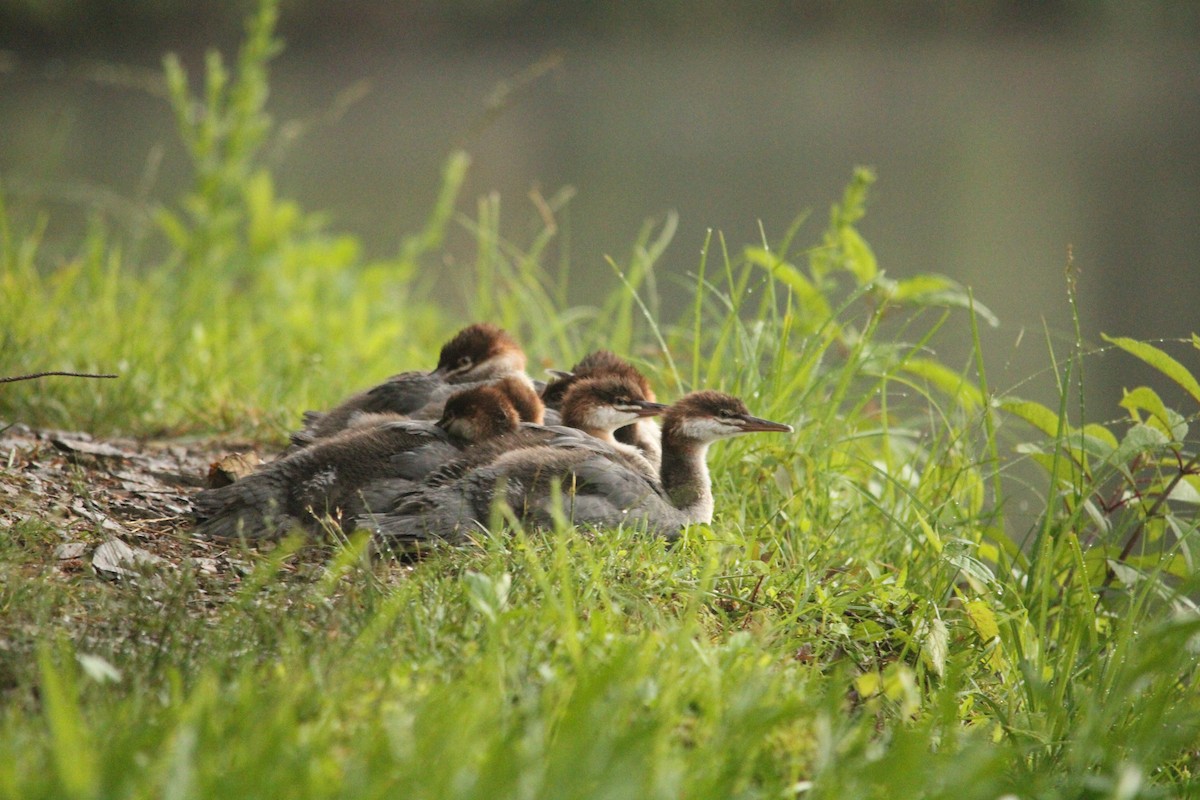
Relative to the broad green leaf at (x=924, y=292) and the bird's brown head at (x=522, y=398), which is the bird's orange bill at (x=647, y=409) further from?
the broad green leaf at (x=924, y=292)

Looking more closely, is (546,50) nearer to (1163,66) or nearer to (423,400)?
(1163,66)

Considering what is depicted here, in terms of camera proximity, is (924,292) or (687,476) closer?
(687,476)

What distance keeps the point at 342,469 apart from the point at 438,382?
1.07 metres

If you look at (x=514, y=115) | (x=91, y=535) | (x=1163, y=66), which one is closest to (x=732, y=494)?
(x=91, y=535)

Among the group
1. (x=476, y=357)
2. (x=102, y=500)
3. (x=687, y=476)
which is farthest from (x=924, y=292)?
(x=102, y=500)

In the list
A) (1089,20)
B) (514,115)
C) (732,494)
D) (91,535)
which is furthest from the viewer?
(1089,20)

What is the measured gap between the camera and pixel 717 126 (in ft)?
87.6

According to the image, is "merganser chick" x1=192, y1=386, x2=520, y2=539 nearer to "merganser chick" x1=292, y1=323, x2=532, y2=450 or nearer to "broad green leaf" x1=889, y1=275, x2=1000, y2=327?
"merganser chick" x1=292, y1=323, x2=532, y2=450

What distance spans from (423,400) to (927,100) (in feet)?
89.7

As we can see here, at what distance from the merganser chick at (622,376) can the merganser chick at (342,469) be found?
57 centimetres

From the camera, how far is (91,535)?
3.82 meters

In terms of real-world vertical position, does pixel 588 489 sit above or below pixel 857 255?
below

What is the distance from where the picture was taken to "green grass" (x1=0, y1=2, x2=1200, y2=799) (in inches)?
95.7

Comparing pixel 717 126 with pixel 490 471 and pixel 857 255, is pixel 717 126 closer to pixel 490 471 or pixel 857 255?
pixel 857 255
